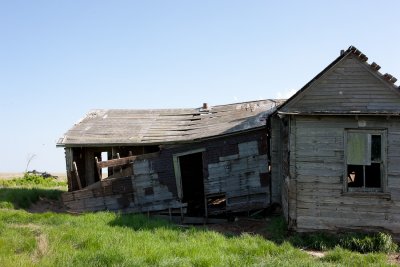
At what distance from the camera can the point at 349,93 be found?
11.2 meters

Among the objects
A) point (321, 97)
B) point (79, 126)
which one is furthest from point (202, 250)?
point (79, 126)

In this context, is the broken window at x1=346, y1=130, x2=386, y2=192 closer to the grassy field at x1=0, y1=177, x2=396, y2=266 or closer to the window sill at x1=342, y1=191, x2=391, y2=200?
Result: the window sill at x1=342, y1=191, x2=391, y2=200

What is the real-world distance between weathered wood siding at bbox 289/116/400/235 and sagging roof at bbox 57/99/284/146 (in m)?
2.77

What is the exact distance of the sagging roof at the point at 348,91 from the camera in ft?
36.0

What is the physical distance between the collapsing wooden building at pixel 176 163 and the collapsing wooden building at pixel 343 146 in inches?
101

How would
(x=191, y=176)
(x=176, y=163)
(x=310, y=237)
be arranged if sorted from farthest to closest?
(x=191, y=176) < (x=176, y=163) < (x=310, y=237)

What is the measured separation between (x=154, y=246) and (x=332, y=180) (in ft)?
16.7

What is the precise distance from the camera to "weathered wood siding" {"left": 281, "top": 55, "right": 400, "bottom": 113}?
11.0m

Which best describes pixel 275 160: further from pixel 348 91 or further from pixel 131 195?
pixel 131 195

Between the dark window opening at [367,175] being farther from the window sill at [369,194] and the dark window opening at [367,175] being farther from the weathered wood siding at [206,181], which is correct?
the weathered wood siding at [206,181]

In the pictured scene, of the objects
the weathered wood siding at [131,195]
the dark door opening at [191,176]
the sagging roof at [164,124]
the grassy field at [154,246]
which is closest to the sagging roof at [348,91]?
the sagging roof at [164,124]

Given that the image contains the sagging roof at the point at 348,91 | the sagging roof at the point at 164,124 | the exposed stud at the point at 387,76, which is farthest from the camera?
the sagging roof at the point at 164,124

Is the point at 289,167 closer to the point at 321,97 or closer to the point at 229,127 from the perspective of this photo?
the point at 321,97

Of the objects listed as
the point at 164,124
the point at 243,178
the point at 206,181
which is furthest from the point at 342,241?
the point at 164,124
